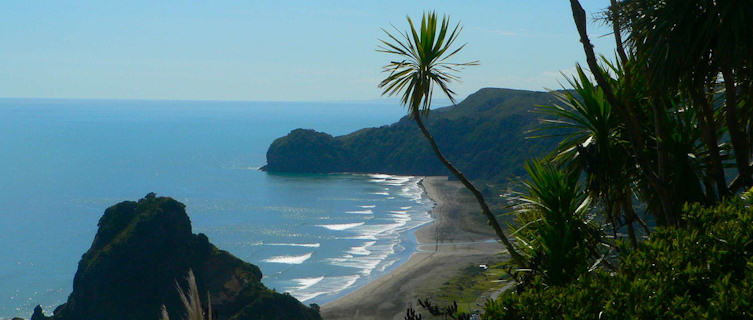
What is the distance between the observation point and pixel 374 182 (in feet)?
396

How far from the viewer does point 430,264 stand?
57250 mm

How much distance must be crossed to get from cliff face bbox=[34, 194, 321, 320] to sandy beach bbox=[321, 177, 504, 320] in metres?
7.07

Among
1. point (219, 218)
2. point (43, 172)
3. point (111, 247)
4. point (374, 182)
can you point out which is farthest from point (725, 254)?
point (43, 172)

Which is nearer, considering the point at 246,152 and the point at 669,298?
the point at 669,298

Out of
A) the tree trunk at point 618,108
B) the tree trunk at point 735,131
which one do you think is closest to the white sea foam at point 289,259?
the tree trunk at point 735,131

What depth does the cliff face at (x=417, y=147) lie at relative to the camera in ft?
405

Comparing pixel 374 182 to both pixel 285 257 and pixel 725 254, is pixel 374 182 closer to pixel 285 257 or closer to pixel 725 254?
pixel 285 257

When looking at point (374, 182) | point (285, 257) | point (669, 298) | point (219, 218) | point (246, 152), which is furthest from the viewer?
point (246, 152)

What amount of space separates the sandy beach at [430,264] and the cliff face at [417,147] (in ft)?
110

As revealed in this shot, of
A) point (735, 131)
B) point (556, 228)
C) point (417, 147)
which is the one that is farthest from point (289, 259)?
point (417, 147)

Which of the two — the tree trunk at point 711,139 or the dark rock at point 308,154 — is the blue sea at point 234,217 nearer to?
the dark rock at point 308,154

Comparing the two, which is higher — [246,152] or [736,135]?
[736,135]

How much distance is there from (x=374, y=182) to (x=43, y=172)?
67.2 meters

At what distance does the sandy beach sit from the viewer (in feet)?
149
